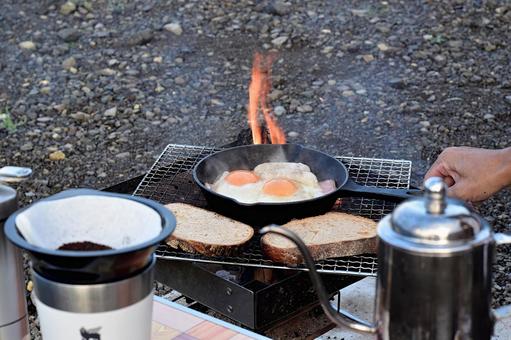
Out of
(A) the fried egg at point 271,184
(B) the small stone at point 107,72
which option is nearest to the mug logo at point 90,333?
(A) the fried egg at point 271,184

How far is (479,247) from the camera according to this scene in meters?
1.67

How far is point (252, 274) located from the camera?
288 cm

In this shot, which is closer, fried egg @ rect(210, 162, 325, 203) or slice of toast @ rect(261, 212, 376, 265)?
slice of toast @ rect(261, 212, 376, 265)

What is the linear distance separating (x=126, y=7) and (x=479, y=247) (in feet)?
21.3

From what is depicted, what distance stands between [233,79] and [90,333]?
4.87 metres

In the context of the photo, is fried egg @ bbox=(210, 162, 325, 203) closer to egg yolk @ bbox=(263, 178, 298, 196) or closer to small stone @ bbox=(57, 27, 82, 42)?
egg yolk @ bbox=(263, 178, 298, 196)

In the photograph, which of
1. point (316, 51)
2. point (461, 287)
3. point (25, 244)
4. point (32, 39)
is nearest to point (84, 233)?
point (25, 244)

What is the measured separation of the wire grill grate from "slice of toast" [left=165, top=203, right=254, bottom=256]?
0.03 metres

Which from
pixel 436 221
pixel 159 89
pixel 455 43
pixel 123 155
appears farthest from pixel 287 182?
pixel 455 43

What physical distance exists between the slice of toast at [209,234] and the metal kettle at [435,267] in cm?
92

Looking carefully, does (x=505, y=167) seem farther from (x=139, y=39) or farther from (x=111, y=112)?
(x=139, y=39)

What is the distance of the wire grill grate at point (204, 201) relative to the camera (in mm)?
2660

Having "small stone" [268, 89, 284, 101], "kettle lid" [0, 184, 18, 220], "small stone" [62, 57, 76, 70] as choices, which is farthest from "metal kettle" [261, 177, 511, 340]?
"small stone" [62, 57, 76, 70]

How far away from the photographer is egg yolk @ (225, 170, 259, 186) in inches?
122
